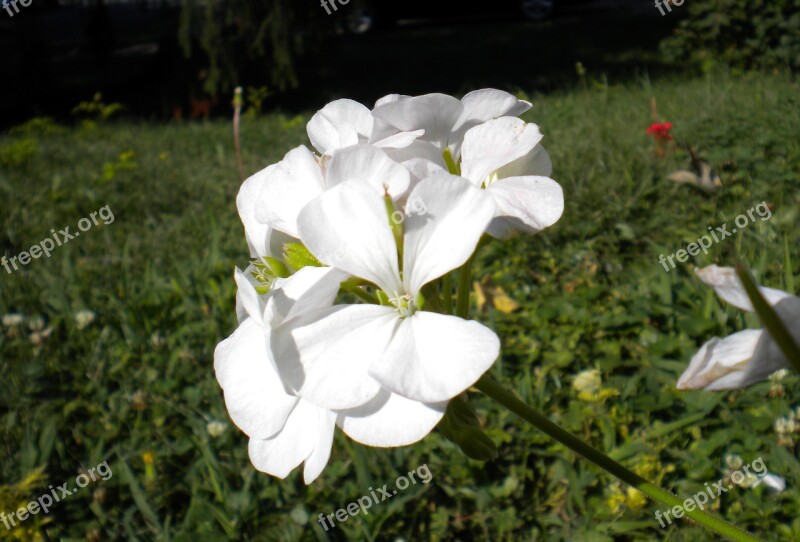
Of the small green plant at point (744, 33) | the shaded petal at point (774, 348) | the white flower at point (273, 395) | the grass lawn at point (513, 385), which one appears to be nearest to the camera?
the shaded petal at point (774, 348)

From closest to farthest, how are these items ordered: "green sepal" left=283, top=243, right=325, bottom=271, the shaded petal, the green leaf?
the green leaf → the shaded petal → "green sepal" left=283, top=243, right=325, bottom=271

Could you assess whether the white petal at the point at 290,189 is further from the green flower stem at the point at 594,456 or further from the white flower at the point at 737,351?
the white flower at the point at 737,351

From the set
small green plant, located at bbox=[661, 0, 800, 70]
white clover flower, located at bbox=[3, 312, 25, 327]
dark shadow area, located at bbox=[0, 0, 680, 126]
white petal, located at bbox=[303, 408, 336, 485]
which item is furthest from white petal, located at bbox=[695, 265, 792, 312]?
dark shadow area, located at bbox=[0, 0, 680, 126]

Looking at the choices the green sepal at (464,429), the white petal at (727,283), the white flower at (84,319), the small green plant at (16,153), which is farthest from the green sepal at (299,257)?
the small green plant at (16,153)

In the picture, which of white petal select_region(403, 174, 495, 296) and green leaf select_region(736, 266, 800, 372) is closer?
green leaf select_region(736, 266, 800, 372)

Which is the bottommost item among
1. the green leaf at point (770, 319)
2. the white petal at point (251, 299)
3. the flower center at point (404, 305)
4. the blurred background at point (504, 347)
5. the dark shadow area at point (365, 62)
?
the dark shadow area at point (365, 62)

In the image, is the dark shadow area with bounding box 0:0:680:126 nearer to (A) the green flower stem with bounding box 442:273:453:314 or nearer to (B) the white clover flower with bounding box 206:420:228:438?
(B) the white clover flower with bounding box 206:420:228:438

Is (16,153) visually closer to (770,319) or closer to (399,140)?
(399,140)

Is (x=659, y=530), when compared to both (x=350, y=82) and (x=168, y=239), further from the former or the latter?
(x=350, y=82)
